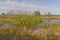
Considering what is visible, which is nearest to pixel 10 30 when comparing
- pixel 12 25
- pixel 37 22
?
pixel 12 25

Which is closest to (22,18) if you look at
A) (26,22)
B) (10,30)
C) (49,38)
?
(26,22)

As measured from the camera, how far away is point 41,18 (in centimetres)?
663

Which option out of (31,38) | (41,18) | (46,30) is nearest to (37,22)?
(41,18)

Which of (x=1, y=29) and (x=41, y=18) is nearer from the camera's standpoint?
(x=1, y=29)

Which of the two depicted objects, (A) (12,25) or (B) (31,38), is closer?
(B) (31,38)

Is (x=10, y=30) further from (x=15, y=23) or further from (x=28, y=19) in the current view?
(x=28, y=19)

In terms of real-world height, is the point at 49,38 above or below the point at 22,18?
below

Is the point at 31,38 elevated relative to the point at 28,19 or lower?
lower

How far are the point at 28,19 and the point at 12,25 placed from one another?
0.62m

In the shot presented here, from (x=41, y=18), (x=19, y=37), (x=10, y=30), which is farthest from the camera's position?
(x=41, y=18)

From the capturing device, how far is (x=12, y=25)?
6.27 metres

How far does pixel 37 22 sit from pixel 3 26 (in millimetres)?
1311

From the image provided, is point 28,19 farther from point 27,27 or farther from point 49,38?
point 49,38

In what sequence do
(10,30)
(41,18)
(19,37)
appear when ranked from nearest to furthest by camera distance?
(19,37) < (10,30) < (41,18)
